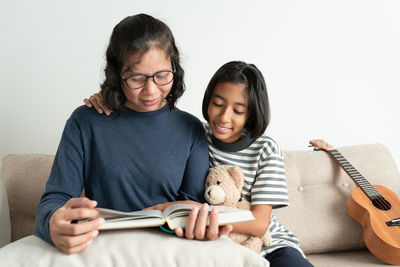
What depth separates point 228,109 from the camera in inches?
56.7

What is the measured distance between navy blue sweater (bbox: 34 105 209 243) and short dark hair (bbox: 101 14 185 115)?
9cm

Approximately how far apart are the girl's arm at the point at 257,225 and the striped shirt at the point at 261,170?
0.09 ft

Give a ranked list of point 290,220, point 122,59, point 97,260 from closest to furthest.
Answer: point 97,260 → point 122,59 → point 290,220

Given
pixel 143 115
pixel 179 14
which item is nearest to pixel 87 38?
pixel 179 14

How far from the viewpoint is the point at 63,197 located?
1300mm

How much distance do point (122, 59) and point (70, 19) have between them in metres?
0.95

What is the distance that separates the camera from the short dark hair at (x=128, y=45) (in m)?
1.28

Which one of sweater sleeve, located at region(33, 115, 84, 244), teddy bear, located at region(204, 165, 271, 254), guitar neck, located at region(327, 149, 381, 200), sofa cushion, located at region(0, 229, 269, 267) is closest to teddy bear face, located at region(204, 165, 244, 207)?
teddy bear, located at region(204, 165, 271, 254)

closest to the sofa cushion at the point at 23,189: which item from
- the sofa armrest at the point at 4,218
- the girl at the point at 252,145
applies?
the sofa armrest at the point at 4,218

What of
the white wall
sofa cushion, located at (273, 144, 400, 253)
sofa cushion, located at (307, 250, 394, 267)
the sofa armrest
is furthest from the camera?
the white wall

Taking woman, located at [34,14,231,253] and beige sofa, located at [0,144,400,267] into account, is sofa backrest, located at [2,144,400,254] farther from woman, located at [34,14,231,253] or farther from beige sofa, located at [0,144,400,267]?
woman, located at [34,14,231,253]

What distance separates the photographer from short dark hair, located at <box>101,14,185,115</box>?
1277 millimetres

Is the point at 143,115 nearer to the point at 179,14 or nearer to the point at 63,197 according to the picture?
the point at 63,197

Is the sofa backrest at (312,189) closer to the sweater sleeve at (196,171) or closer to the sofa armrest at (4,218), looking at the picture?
the sofa armrest at (4,218)
